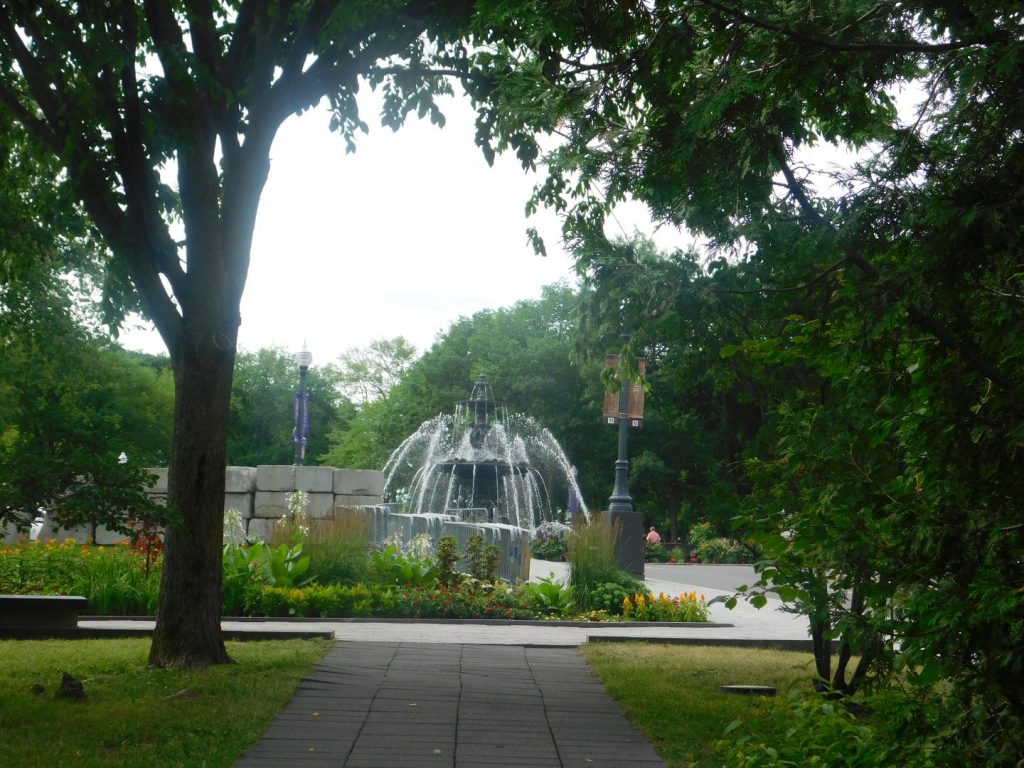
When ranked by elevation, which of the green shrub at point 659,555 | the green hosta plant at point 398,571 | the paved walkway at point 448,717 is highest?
the green shrub at point 659,555

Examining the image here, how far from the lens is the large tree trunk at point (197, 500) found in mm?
9227

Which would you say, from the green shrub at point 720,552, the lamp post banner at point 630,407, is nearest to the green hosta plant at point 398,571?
the lamp post banner at point 630,407

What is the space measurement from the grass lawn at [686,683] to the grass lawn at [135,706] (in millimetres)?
2519

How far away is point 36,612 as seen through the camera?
11.8 metres

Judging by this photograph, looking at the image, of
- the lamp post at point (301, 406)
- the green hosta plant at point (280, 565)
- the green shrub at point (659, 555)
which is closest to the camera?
the green hosta plant at point (280, 565)

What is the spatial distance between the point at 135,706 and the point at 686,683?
4.38 m

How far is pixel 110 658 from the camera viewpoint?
9758mm

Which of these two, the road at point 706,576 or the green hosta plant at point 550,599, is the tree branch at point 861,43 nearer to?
the green hosta plant at point 550,599

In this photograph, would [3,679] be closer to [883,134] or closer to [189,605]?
[189,605]

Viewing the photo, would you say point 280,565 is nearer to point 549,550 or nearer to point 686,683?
point 686,683

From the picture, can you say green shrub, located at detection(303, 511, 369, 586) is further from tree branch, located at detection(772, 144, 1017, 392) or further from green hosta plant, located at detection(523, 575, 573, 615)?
tree branch, located at detection(772, 144, 1017, 392)

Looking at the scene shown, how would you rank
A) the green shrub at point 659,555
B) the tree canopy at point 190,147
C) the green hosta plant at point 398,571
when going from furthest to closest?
1. the green shrub at point 659,555
2. the green hosta plant at point 398,571
3. the tree canopy at point 190,147

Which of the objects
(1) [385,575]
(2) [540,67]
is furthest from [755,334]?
(1) [385,575]

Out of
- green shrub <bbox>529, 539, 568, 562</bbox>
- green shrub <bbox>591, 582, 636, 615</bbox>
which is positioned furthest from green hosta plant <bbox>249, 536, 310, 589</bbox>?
green shrub <bbox>529, 539, 568, 562</bbox>
